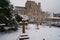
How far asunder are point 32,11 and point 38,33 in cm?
47

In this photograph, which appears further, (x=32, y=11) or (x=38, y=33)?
(x=38, y=33)

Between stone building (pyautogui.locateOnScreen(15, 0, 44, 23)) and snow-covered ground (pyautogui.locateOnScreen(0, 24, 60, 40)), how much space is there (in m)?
0.17

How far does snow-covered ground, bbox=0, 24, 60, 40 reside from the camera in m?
2.38

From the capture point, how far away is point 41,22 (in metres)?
2.43

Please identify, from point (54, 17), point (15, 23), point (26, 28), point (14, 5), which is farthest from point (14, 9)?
point (54, 17)

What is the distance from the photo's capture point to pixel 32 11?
2.40 metres

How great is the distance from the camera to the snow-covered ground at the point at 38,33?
238 cm

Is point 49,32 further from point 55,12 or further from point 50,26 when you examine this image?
point 55,12

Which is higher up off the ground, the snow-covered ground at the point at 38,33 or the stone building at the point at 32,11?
the stone building at the point at 32,11

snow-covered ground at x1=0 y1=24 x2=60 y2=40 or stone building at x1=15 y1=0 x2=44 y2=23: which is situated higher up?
stone building at x1=15 y1=0 x2=44 y2=23

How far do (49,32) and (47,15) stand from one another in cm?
34

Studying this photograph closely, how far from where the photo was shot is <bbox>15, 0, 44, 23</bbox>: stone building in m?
2.37

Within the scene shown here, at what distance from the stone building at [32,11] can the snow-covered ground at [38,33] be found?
168 mm

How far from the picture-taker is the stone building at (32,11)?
2373 millimetres
